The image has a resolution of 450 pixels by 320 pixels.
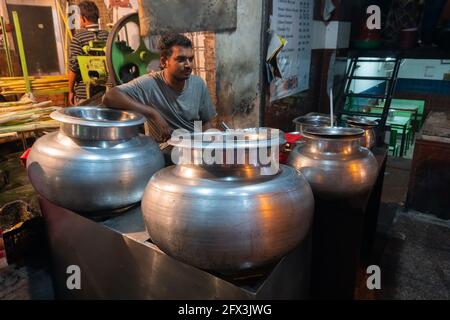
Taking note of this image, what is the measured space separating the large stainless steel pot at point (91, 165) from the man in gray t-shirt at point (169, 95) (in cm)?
74

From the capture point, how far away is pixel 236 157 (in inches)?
44.0

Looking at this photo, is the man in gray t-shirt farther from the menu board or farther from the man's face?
the menu board

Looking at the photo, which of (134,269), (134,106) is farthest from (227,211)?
(134,106)

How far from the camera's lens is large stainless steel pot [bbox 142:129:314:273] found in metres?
1.06

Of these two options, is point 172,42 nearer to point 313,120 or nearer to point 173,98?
point 173,98

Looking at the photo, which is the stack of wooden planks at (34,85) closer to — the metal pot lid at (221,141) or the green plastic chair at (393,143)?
the metal pot lid at (221,141)

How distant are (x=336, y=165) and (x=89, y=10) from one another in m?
4.38

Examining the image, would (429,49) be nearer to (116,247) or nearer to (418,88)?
(418,88)

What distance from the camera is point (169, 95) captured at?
2729 millimetres

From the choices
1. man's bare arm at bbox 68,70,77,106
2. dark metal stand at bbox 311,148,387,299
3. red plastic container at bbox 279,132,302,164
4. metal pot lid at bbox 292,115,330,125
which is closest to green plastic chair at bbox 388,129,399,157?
metal pot lid at bbox 292,115,330,125

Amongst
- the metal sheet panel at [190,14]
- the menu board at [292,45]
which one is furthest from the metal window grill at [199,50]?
the menu board at [292,45]

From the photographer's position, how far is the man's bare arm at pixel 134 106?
2244mm
